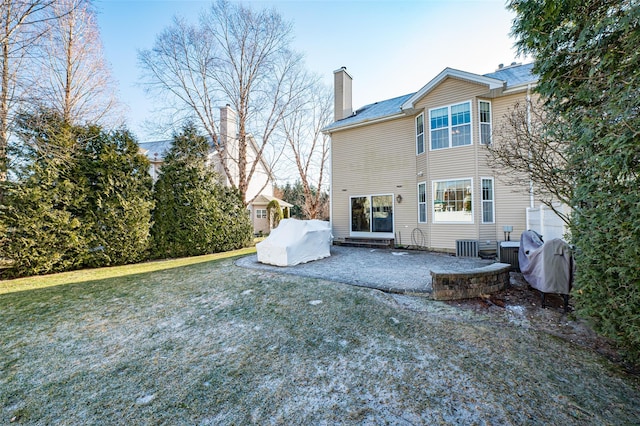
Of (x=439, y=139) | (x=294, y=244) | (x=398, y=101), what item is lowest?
(x=294, y=244)

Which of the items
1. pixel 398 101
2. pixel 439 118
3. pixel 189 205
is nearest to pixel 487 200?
pixel 439 118

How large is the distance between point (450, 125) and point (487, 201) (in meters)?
2.91

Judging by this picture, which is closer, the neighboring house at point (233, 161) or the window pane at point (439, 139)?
the window pane at point (439, 139)

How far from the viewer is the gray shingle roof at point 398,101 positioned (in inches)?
352

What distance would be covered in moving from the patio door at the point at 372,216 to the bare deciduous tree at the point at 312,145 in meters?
7.92

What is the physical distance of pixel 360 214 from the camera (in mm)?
11930

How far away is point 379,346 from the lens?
9.87ft

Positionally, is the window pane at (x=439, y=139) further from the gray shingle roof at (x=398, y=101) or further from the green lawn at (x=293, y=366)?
the green lawn at (x=293, y=366)

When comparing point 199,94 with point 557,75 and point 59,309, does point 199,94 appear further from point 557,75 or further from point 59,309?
point 557,75

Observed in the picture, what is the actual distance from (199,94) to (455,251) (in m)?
13.9

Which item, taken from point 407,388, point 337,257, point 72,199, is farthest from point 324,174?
point 407,388

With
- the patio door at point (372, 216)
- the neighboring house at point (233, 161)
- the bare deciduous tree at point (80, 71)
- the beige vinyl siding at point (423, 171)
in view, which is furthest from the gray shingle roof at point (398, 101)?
the bare deciduous tree at point (80, 71)

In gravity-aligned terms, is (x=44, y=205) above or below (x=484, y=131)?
below

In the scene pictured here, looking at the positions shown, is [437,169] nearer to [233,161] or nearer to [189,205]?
[189,205]
